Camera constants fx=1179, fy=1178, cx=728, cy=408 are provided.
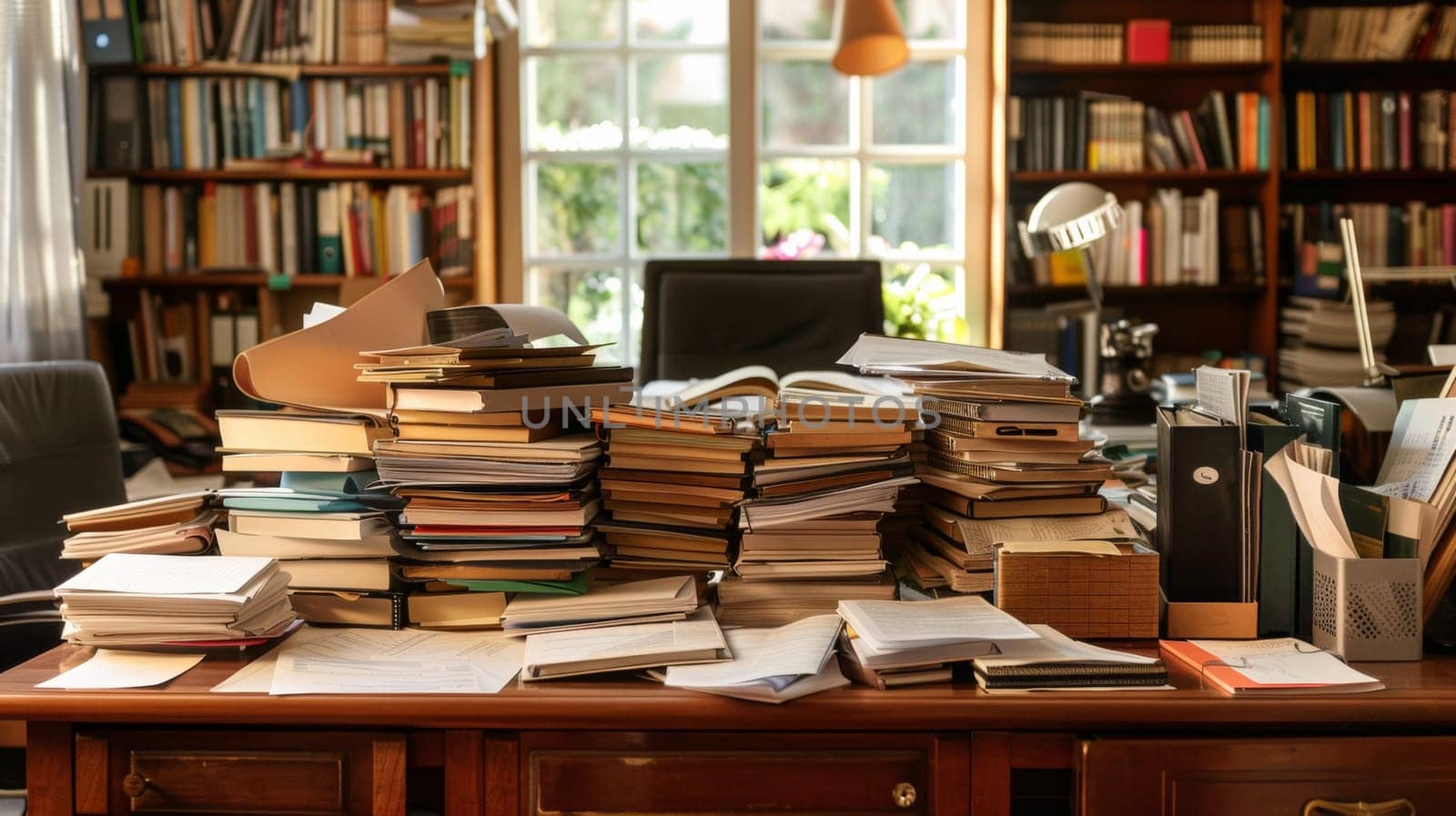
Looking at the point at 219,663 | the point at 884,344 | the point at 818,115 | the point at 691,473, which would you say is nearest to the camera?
the point at 219,663

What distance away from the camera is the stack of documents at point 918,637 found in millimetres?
1021

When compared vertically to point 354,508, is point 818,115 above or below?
above

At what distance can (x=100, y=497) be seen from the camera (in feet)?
6.29

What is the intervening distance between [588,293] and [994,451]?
9.78 feet

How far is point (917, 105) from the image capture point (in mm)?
4039

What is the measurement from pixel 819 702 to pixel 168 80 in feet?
11.6

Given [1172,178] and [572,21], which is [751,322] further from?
[1172,178]

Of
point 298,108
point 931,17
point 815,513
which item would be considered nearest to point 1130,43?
point 931,17

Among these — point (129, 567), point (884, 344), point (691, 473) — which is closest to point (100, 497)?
point (129, 567)

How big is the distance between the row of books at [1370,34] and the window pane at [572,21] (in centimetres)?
220

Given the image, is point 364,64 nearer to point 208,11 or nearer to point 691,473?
point 208,11

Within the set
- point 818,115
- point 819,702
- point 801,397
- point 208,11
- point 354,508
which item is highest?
point 208,11

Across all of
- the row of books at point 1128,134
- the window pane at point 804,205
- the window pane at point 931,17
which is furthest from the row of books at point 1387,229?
the window pane at point 804,205

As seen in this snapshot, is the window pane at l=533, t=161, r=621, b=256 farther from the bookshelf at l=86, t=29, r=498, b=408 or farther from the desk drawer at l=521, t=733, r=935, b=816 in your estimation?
the desk drawer at l=521, t=733, r=935, b=816
